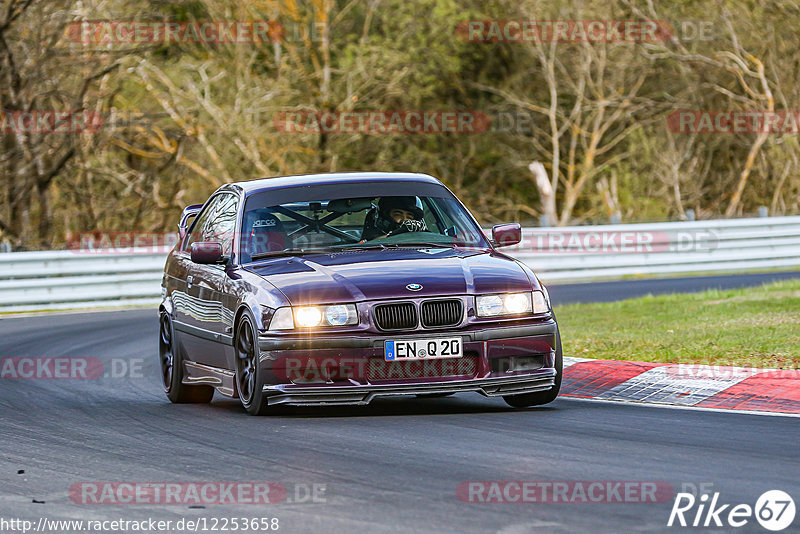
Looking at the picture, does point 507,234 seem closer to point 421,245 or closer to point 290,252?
point 421,245

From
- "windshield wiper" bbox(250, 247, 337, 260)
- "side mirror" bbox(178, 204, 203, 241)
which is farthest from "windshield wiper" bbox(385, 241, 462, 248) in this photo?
"side mirror" bbox(178, 204, 203, 241)

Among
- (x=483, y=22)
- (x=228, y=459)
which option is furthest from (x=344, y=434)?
(x=483, y=22)

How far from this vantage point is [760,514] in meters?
5.80

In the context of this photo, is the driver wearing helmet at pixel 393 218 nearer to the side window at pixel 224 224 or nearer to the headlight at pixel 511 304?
the side window at pixel 224 224

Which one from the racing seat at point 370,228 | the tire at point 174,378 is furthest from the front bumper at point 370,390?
Answer: the tire at point 174,378

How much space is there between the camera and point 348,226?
10.2m

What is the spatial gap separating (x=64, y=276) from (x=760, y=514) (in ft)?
59.5

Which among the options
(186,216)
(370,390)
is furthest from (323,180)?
(186,216)

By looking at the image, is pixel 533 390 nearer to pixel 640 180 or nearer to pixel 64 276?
pixel 64 276

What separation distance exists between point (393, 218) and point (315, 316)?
1.59 meters

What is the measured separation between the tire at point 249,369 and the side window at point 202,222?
6.52 ft

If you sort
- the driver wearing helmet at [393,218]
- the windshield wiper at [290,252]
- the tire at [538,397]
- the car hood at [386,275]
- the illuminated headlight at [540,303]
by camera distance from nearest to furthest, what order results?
1. the car hood at [386,275]
2. the illuminated headlight at [540,303]
3. the tire at [538,397]
4. the windshield wiper at [290,252]
5. the driver wearing helmet at [393,218]

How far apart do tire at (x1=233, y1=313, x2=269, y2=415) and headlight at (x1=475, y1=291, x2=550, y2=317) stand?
141cm

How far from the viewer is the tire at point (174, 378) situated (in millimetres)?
10867
